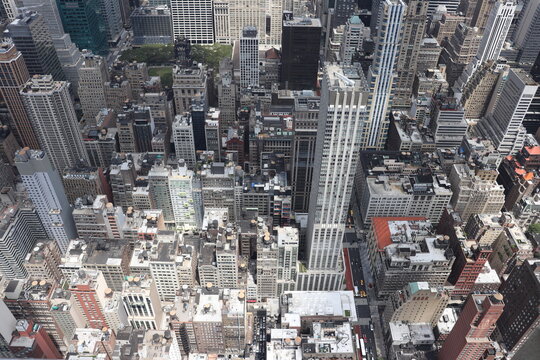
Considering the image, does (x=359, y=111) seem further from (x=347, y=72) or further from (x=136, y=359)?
(x=136, y=359)

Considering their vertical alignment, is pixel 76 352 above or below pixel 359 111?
below

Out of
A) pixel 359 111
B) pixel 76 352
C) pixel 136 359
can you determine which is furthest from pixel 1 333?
pixel 359 111

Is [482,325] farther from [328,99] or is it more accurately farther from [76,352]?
[76,352]

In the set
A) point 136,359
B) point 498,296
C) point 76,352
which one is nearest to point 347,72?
point 498,296

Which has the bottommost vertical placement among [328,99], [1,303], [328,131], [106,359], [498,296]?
[106,359]

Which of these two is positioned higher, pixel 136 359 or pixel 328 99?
pixel 328 99

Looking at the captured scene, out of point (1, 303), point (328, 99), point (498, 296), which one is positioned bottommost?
point (1, 303)

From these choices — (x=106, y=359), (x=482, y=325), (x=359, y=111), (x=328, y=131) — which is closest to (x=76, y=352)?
(x=106, y=359)
